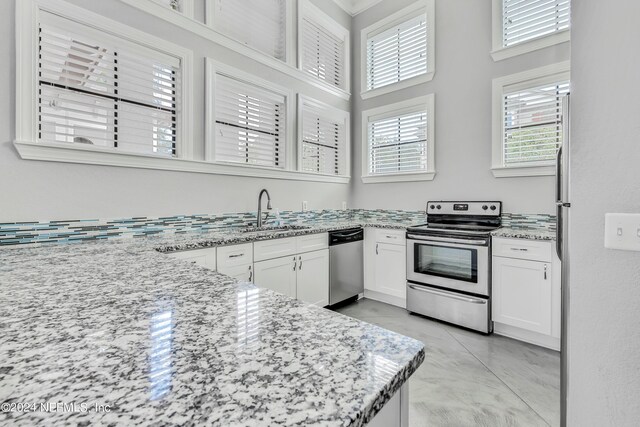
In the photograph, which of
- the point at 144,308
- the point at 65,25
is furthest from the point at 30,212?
the point at 144,308

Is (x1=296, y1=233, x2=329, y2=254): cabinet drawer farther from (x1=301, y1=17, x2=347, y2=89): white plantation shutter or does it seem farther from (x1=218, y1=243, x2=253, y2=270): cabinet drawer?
(x1=301, y1=17, x2=347, y2=89): white plantation shutter

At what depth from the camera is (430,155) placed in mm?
3631

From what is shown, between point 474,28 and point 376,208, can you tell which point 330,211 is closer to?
point 376,208

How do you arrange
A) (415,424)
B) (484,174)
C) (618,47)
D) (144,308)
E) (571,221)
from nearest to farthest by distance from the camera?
(144,308), (618,47), (571,221), (415,424), (484,174)

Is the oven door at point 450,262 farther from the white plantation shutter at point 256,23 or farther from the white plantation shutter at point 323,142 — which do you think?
the white plantation shutter at point 256,23

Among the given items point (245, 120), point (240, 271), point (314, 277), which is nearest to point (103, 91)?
point (245, 120)

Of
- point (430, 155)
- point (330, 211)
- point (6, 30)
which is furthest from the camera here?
point (330, 211)

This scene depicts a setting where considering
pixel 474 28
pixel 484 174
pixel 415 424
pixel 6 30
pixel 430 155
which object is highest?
pixel 474 28

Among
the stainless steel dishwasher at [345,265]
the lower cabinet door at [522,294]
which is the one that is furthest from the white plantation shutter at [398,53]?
the lower cabinet door at [522,294]

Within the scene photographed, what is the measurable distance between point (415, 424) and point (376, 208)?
288cm

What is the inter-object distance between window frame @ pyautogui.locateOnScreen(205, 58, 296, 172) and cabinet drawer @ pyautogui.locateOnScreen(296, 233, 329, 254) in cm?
91

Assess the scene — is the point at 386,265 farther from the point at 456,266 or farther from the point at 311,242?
the point at 311,242

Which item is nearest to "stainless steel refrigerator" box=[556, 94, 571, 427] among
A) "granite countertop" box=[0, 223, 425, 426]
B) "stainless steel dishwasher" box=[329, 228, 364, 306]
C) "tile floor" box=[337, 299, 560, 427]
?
"tile floor" box=[337, 299, 560, 427]

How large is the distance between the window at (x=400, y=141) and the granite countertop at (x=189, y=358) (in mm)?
3343
